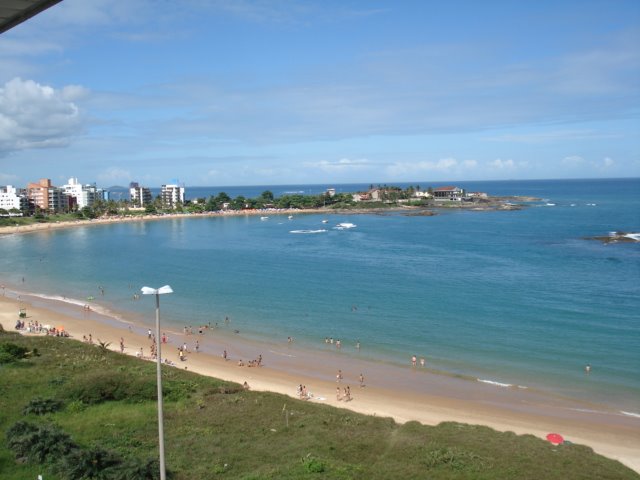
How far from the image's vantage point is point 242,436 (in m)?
17.0

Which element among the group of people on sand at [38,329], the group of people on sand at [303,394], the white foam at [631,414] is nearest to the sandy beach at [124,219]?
the group of people on sand at [38,329]

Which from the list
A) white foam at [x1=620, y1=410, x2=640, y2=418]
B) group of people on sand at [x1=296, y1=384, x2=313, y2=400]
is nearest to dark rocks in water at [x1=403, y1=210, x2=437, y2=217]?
group of people on sand at [x1=296, y1=384, x2=313, y2=400]

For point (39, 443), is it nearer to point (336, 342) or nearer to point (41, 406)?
point (41, 406)

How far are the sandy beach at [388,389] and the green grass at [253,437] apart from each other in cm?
387

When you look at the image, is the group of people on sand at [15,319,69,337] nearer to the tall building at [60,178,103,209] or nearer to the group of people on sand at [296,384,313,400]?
the group of people on sand at [296,384,313,400]

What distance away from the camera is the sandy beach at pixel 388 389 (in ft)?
70.3

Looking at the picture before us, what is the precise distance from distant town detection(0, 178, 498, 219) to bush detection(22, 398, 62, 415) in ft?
381

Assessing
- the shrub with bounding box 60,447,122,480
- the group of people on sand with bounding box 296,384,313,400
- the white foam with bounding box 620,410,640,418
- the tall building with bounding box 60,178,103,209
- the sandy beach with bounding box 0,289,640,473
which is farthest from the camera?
the tall building with bounding box 60,178,103,209

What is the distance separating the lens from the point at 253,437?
55.8ft

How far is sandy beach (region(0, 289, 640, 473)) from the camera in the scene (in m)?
21.4

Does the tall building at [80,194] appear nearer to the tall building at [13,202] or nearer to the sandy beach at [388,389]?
the tall building at [13,202]

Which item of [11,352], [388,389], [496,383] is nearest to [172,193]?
[11,352]

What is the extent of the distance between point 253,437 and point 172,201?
160m

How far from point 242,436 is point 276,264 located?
43.5 meters
